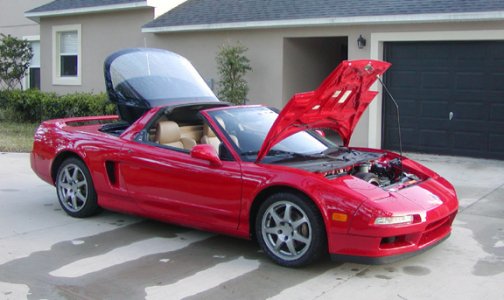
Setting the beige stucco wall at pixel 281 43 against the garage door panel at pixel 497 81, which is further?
the beige stucco wall at pixel 281 43

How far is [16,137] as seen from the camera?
14195mm

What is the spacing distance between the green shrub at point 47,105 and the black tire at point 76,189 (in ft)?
26.8

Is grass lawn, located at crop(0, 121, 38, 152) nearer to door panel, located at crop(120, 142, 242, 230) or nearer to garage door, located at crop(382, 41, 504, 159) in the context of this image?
door panel, located at crop(120, 142, 242, 230)

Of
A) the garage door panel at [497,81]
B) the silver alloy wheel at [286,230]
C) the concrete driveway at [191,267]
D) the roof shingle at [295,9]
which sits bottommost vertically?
the concrete driveway at [191,267]

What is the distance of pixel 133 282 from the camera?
4.97 m

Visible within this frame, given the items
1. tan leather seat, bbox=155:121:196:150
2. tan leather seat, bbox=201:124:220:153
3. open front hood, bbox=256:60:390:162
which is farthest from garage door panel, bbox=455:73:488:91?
tan leather seat, bbox=155:121:196:150

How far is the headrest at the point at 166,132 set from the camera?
6.54m

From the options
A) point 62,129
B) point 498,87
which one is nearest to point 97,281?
point 62,129

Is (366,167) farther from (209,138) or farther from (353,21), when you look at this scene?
(353,21)

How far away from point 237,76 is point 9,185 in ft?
20.4

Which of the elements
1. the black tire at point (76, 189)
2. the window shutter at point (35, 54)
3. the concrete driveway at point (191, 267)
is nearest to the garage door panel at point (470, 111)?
the concrete driveway at point (191, 267)

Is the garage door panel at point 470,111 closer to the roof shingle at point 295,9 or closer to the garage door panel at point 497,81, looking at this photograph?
the garage door panel at point 497,81

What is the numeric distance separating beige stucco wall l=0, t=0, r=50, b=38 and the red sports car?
15968 millimetres

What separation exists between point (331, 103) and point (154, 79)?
8.51ft
